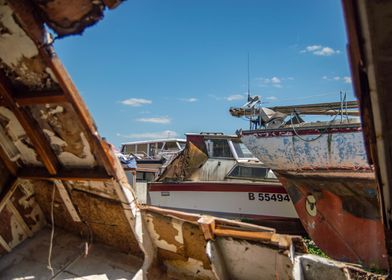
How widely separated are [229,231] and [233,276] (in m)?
0.65

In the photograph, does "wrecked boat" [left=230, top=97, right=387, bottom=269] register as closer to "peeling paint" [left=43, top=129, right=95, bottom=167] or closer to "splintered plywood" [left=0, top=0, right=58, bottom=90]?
"peeling paint" [left=43, top=129, right=95, bottom=167]

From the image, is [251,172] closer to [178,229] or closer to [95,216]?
[178,229]

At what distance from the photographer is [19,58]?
2.39 meters

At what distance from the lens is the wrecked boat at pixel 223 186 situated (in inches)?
296

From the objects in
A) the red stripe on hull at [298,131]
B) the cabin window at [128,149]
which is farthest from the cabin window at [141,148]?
the red stripe on hull at [298,131]

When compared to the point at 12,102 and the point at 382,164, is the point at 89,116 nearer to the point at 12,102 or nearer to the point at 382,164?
the point at 12,102

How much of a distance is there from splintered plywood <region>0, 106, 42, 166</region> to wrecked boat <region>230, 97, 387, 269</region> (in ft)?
15.8

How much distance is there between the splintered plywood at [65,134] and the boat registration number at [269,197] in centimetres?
540

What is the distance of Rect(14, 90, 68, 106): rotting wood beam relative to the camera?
8.25 ft

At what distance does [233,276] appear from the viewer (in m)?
3.45

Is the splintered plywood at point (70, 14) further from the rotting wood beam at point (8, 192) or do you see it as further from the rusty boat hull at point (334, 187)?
the rusty boat hull at point (334, 187)

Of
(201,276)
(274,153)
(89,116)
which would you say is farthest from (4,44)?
(274,153)

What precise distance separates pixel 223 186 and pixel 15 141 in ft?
18.8

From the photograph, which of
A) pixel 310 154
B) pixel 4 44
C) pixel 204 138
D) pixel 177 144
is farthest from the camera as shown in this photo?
pixel 177 144
